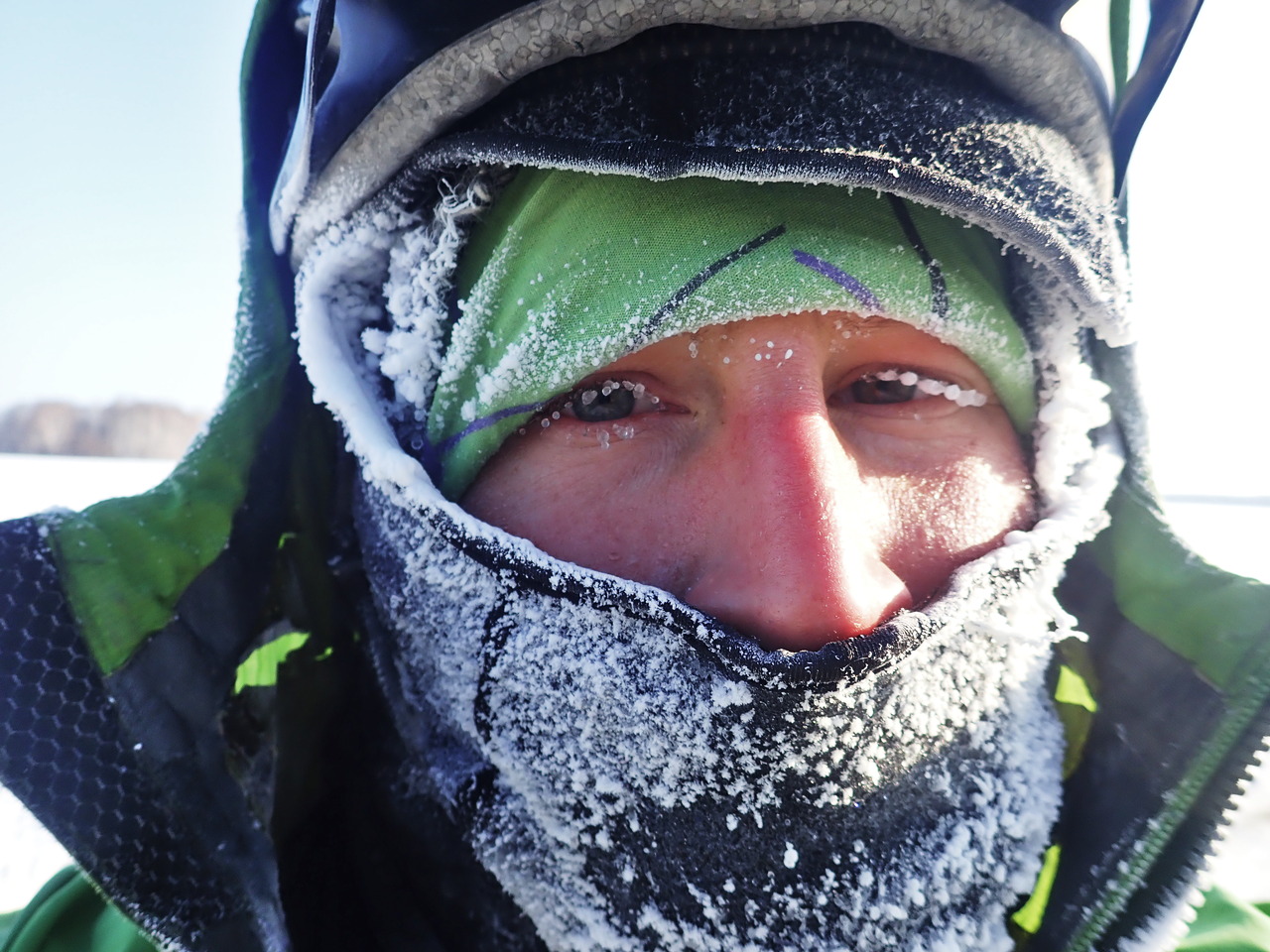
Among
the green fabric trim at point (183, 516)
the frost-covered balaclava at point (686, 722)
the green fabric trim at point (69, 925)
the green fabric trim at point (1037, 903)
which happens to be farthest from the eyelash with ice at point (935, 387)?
the green fabric trim at point (69, 925)

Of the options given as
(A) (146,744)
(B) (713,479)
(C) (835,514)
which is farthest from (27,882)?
(C) (835,514)

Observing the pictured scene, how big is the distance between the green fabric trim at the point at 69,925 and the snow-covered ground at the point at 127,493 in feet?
0.34

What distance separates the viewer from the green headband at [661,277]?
938 mm

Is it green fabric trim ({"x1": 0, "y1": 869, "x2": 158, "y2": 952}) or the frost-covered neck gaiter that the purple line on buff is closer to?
the frost-covered neck gaiter

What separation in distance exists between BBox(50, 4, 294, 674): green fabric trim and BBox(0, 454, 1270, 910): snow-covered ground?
74 millimetres

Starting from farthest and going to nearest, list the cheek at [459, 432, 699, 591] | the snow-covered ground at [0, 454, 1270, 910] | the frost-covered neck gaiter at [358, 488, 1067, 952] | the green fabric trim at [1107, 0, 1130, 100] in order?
the snow-covered ground at [0, 454, 1270, 910] < the green fabric trim at [1107, 0, 1130, 100] < the cheek at [459, 432, 699, 591] < the frost-covered neck gaiter at [358, 488, 1067, 952]

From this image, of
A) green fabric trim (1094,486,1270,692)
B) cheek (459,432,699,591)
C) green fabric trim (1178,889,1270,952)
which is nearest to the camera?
cheek (459,432,699,591)

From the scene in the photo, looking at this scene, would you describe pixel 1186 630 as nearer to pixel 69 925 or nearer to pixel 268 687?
pixel 268 687

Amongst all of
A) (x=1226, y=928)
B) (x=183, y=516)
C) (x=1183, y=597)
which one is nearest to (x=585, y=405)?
(x=183, y=516)

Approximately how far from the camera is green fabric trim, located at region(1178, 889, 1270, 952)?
131cm

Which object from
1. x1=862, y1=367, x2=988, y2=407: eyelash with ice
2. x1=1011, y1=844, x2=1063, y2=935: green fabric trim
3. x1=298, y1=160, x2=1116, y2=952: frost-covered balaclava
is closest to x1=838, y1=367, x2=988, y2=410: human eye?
x1=862, y1=367, x2=988, y2=407: eyelash with ice

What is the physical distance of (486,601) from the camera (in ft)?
3.21

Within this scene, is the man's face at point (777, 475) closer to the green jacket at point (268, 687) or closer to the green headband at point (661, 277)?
the green headband at point (661, 277)

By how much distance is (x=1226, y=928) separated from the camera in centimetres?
136
